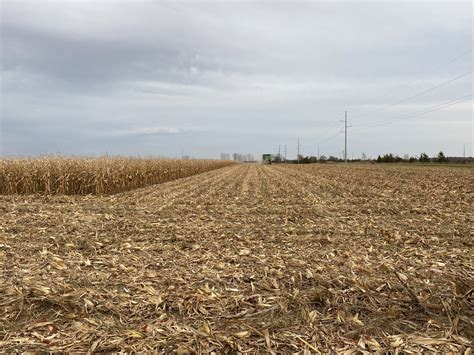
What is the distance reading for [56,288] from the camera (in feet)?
15.2

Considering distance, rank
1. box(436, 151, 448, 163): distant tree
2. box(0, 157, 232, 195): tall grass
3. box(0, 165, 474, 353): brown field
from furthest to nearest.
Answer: box(436, 151, 448, 163): distant tree → box(0, 157, 232, 195): tall grass → box(0, 165, 474, 353): brown field

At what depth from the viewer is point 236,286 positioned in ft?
15.9

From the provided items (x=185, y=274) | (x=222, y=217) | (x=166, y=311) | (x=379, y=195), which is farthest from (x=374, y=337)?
(x=379, y=195)

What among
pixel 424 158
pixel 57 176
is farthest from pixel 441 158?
pixel 57 176

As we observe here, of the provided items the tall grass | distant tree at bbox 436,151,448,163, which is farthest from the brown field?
distant tree at bbox 436,151,448,163

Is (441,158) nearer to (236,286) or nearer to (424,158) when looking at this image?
(424,158)

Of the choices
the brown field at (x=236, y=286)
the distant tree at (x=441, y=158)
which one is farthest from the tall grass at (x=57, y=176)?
the distant tree at (x=441, y=158)

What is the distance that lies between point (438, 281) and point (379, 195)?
11.4m

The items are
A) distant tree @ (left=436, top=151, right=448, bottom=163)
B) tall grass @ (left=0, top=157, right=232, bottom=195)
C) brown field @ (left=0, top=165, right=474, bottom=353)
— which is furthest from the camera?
distant tree @ (left=436, top=151, right=448, bottom=163)

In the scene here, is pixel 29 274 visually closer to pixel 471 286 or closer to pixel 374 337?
pixel 374 337

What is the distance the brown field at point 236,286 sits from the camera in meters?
3.59

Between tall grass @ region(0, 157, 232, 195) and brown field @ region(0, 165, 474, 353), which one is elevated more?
tall grass @ region(0, 157, 232, 195)

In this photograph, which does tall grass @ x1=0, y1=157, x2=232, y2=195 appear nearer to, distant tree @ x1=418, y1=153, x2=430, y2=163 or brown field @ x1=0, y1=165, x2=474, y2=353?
brown field @ x1=0, y1=165, x2=474, y2=353

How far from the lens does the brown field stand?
3594 millimetres
